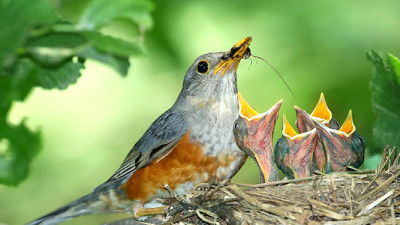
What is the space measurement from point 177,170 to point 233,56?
0.84 metres

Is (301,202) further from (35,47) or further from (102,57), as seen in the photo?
(35,47)

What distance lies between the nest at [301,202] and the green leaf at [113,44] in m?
1.69

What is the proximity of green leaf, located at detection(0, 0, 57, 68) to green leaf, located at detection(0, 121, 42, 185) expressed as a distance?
0.43ft

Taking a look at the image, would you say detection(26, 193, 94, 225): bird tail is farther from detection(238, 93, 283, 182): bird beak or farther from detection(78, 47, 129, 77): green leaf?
detection(78, 47, 129, 77): green leaf

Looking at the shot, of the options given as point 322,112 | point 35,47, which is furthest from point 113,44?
point 322,112

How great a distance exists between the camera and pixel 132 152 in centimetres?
374

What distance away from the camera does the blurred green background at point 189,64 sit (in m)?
3.95

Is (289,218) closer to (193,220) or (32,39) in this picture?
(193,220)

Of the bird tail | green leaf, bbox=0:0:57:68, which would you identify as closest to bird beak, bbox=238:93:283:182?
the bird tail

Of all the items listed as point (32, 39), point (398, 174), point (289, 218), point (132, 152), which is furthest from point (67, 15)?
point (32, 39)

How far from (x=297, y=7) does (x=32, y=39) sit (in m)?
3.13

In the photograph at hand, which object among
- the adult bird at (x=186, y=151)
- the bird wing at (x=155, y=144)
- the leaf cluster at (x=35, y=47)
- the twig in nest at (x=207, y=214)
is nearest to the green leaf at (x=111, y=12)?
the leaf cluster at (x=35, y=47)

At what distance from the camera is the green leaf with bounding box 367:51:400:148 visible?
280cm

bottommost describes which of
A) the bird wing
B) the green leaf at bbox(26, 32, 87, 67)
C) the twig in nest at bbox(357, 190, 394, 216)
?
the twig in nest at bbox(357, 190, 394, 216)
